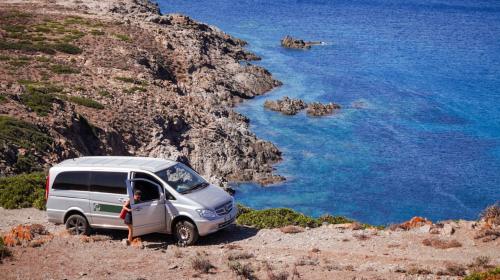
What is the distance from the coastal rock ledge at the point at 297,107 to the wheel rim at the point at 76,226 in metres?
46.8

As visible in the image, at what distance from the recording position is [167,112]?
49438mm

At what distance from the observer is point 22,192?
2491cm

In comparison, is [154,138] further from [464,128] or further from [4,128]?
[464,128]

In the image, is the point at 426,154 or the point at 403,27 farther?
the point at 403,27

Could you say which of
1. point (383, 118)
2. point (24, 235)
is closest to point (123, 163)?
point (24, 235)

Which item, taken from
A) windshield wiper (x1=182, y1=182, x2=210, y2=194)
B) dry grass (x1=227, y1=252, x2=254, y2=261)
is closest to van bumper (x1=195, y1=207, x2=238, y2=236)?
windshield wiper (x1=182, y1=182, x2=210, y2=194)

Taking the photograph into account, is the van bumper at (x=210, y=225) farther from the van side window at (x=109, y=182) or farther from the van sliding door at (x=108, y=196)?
the van side window at (x=109, y=182)

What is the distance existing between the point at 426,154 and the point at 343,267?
40815 millimetres

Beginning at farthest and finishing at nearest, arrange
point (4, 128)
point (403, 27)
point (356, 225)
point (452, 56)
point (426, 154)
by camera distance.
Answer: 1. point (403, 27)
2. point (452, 56)
3. point (426, 154)
4. point (4, 128)
5. point (356, 225)

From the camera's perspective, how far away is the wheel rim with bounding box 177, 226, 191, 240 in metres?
19.1

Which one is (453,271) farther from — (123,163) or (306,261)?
(123,163)

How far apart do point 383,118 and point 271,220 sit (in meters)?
44.9

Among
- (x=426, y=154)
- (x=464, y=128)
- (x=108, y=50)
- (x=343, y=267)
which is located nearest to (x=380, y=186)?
(x=426, y=154)

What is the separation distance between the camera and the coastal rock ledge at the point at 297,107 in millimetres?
65875
